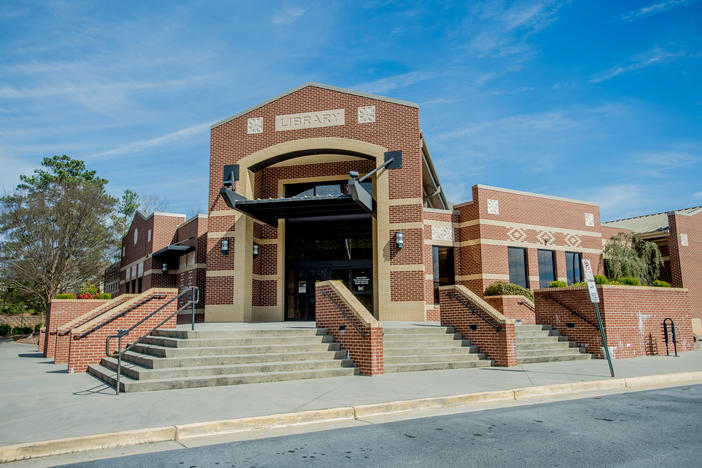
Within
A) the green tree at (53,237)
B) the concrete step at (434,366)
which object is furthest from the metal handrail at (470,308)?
the green tree at (53,237)

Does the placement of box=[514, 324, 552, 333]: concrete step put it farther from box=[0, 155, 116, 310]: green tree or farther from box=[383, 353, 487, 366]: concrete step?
box=[0, 155, 116, 310]: green tree

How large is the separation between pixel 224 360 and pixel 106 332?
14.2 ft

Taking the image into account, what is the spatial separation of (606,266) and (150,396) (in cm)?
2368

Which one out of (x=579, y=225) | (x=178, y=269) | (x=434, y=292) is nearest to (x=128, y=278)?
(x=178, y=269)

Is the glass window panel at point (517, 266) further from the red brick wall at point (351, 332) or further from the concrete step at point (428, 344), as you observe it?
the red brick wall at point (351, 332)

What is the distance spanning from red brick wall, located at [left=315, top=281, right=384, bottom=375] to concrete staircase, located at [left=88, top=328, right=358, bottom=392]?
0.22m

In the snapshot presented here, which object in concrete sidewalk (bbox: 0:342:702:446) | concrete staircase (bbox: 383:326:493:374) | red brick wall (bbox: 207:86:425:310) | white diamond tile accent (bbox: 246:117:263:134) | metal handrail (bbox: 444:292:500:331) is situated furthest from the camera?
white diamond tile accent (bbox: 246:117:263:134)

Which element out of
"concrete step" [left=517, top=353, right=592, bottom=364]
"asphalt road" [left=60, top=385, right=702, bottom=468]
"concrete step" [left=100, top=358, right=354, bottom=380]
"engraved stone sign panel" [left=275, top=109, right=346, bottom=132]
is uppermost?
"engraved stone sign panel" [left=275, top=109, right=346, bottom=132]

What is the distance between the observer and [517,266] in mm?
22547

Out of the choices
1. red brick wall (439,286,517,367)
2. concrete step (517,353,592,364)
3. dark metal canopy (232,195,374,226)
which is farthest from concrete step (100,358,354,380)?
dark metal canopy (232,195,374,226)

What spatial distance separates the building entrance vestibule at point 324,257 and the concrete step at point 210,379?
949 cm

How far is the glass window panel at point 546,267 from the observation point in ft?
75.7

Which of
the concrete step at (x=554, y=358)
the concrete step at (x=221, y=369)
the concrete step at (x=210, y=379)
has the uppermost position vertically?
the concrete step at (x=221, y=369)

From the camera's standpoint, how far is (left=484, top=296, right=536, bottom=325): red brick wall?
18859 millimetres
